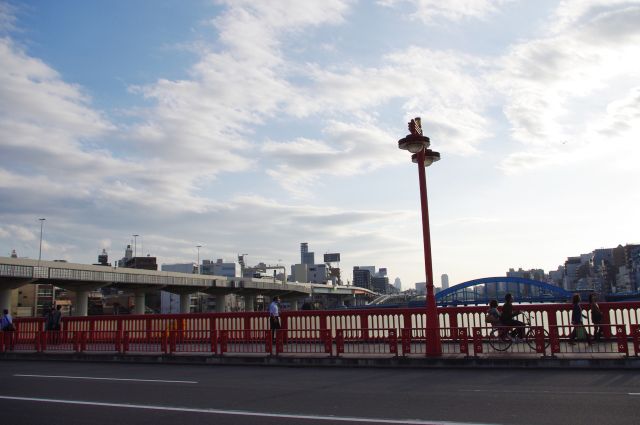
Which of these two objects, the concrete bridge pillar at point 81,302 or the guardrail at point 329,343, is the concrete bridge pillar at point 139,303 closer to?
the concrete bridge pillar at point 81,302

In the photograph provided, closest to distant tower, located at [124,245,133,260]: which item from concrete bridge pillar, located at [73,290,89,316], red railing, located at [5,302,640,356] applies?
concrete bridge pillar, located at [73,290,89,316]

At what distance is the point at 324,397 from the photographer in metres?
11.3

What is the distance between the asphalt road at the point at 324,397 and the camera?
900cm

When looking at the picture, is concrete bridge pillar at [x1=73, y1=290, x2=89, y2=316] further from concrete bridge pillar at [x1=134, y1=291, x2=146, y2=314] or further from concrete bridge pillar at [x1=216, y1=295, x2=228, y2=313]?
concrete bridge pillar at [x1=216, y1=295, x2=228, y2=313]

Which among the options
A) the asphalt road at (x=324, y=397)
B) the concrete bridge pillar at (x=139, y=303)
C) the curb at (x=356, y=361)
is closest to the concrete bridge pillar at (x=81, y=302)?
the concrete bridge pillar at (x=139, y=303)

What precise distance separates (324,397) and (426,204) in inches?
332

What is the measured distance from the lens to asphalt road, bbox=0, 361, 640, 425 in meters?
9.00

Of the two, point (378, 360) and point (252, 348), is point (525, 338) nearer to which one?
point (378, 360)

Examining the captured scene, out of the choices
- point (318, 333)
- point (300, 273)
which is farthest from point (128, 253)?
point (318, 333)

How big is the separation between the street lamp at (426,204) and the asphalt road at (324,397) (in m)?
1.35

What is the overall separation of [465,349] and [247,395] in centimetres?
765

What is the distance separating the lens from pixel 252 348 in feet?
65.2

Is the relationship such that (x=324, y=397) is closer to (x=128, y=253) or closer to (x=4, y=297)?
(x=4, y=297)

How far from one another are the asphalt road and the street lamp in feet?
4.42
